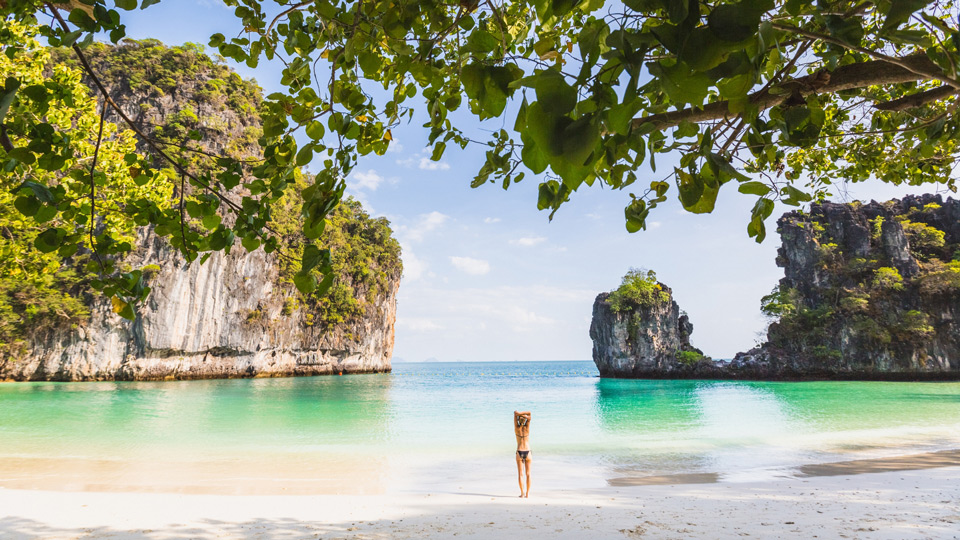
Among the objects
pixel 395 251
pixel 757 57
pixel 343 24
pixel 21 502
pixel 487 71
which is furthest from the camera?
pixel 395 251

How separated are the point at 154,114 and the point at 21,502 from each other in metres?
26.3

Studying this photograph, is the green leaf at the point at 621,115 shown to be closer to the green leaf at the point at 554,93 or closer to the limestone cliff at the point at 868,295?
the green leaf at the point at 554,93

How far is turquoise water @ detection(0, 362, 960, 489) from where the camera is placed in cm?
791

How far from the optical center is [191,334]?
82.5 feet

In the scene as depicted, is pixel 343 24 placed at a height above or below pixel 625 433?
above

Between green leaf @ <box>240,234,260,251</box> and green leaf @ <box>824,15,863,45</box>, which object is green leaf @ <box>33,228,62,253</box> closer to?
green leaf @ <box>240,234,260,251</box>

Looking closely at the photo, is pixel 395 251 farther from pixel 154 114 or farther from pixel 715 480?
pixel 715 480

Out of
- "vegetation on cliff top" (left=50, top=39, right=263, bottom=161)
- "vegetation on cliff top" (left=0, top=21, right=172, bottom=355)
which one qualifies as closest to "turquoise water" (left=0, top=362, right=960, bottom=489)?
"vegetation on cliff top" (left=0, top=21, right=172, bottom=355)

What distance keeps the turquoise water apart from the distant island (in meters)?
12.4

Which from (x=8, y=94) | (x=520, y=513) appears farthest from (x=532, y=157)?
(x=520, y=513)

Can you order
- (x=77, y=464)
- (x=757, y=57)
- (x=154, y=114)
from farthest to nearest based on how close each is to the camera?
(x=154, y=114), (x=77, y=464), (x=757, y=57)

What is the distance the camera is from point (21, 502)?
482 cm

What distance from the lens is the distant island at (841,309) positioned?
26719mm

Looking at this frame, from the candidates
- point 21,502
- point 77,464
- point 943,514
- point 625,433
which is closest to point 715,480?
point 943,514
